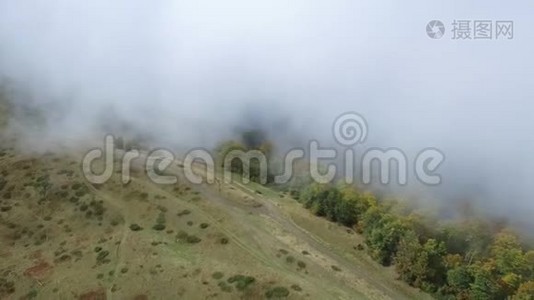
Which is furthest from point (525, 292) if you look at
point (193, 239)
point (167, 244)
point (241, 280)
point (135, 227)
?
point (135, 227)

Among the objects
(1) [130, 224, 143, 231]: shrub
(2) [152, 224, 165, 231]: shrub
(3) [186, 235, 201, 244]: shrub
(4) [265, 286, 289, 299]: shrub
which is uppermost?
(2) [152, 224, 165, 231]: shrub

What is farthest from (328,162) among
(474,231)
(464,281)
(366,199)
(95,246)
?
(95,246)

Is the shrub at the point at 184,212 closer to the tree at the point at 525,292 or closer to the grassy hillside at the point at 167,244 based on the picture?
the grassy hillside at the point at 167,244

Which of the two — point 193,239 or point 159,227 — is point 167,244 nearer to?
point 193,239

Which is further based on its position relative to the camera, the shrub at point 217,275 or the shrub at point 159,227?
the shrub at point 159,227

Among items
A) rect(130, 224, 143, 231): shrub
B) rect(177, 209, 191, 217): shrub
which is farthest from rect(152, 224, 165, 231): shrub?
rect(177, 209, 191, 217): shrub

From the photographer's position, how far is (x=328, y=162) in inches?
6093

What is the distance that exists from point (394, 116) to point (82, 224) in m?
118

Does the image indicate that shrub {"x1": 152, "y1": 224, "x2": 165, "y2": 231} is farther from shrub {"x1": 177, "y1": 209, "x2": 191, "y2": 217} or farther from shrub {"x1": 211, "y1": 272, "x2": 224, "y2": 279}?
shrub {"x1": 211, "y1": 272, "x2": 224, "y2": 279}

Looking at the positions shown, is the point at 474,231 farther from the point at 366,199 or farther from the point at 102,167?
the point at 102,167

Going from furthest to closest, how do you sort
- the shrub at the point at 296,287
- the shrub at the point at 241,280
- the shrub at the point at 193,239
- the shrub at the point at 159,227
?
the shrub at the point at 159,227 → the shrub at the point at 193,239 → the shrub at the point at 241,280 → the shrub at the point at 296,287

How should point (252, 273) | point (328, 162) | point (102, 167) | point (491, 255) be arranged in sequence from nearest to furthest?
point (252, 273), point (491, 255), point (102, 167), point (328, 162)

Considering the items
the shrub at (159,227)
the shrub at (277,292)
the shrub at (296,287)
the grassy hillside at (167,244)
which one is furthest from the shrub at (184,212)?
the shrub at (296,287)

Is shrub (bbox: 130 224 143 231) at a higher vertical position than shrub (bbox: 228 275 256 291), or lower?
higher
